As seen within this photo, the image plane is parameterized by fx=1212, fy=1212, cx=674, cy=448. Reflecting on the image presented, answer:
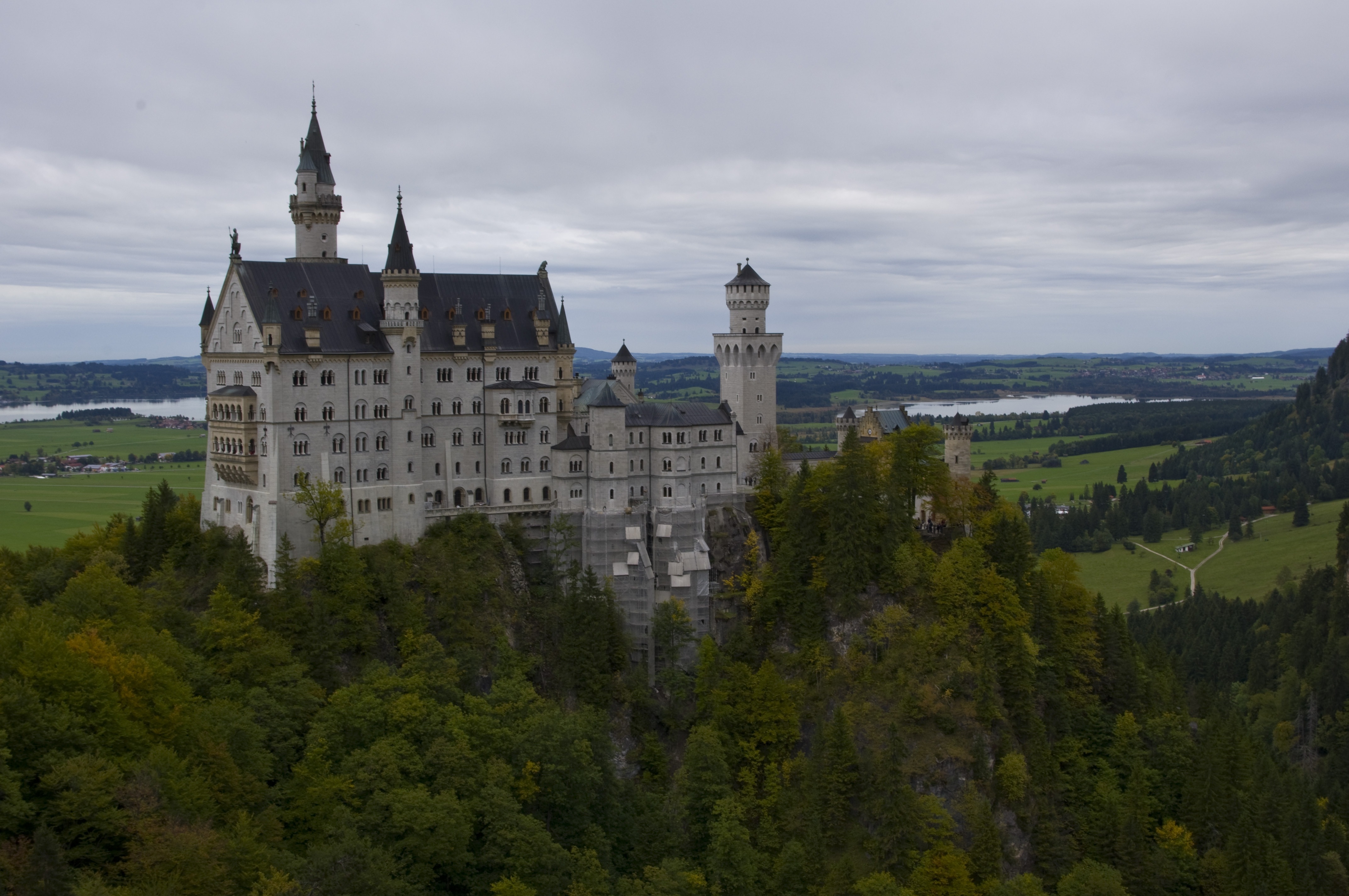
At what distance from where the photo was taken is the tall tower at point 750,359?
103m

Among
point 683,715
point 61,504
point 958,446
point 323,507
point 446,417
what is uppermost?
point 446,417

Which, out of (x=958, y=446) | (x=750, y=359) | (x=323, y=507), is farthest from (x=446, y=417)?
(x=958, y=446)

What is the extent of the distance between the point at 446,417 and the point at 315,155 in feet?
74.0

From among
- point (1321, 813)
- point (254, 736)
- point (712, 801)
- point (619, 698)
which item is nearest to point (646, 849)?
point (712, 801)

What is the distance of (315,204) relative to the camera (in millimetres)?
92375

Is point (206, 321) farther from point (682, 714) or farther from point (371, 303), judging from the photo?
point (682, 714)

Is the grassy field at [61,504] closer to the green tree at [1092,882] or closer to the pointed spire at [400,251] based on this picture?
the pointed spire at [400,251]

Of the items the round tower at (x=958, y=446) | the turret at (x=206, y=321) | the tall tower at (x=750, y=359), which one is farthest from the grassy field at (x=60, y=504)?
the round tower at (x=958, y=446)

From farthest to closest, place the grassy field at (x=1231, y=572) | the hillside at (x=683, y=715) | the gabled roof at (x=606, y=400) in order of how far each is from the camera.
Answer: the grassy field at (x=1231, y=572) → the gabled roof at (x=606, y=400) → the hillside at (x=683, y=715)

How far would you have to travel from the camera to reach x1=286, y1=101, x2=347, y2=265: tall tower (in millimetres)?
92438

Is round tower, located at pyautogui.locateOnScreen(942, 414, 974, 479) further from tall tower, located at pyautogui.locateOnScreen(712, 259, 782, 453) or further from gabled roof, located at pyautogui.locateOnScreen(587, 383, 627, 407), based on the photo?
gabled roof, located at pyautogui.locateOnScreen(587, 383, 627, 407)

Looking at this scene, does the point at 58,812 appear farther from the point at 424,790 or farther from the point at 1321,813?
the point at 1321,813

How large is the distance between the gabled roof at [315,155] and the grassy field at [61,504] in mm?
52948

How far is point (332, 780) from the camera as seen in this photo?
68.4m
